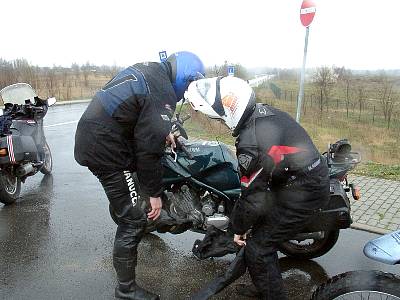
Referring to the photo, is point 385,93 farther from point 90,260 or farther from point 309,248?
point 90,260

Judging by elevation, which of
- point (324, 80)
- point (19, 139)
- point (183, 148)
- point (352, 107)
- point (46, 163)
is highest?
point (183, 148)

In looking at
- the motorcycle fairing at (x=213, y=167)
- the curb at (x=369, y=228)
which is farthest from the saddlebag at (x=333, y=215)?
the curb at (x=369, y=228)

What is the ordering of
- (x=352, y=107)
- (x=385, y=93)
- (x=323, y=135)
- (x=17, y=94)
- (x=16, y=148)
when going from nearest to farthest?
(x=16, y=148), (x=17, y=94), (x=323, y=135), (x=385, y=93), (x=352, y=107)

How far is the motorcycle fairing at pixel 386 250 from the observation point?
2.27m

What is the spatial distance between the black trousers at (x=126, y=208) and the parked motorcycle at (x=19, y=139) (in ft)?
8.91

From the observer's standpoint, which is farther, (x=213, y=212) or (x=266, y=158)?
(x=213, y=212)

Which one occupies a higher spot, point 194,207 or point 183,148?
point 183,148

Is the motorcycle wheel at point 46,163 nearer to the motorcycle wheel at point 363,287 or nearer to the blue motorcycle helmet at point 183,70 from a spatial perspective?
the blue motorcycle helmet at point 183,70

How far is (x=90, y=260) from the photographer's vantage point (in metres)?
3.89

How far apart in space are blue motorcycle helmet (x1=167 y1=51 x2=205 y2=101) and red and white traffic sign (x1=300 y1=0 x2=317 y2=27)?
4.43 metres

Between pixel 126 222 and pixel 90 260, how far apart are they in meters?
1.06

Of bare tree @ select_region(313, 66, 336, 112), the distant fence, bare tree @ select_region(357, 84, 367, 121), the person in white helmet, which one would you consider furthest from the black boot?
bare tree @ select_region(357, 84, 367, 121)

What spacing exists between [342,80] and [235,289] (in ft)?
95.1

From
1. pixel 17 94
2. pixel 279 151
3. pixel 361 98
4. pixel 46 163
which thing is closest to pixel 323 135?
pixel 46 163
